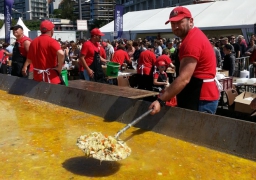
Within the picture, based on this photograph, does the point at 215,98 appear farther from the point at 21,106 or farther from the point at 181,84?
the point at 21,106

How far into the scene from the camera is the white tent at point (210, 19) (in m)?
17.1

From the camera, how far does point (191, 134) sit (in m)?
2.95

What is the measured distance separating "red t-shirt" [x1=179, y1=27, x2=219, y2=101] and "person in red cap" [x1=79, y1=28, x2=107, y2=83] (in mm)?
3765

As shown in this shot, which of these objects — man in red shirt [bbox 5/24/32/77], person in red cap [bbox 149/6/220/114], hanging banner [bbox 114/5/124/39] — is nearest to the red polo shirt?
man in red shirt [bbox 5/24/32/77]

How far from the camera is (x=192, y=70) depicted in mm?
2891

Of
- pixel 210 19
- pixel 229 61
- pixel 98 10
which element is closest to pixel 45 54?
pixel 229 61

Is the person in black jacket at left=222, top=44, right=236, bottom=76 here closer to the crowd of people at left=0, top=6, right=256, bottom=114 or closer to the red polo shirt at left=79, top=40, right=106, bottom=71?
the crowd of people at left=0, top=6, right=256, bottom=114

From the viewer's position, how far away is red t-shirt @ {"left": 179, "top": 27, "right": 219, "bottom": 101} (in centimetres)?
292

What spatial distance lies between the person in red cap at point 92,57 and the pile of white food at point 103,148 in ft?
14.0

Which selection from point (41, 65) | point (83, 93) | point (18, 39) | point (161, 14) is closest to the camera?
point (83, 93)

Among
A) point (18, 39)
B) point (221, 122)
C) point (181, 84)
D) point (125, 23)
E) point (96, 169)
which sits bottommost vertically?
point (96, 169)

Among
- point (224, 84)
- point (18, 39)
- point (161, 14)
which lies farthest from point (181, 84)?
point (161, 14)

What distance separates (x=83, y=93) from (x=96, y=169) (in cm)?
190

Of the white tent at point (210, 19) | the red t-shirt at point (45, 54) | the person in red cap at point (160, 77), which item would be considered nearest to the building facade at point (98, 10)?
the white tent at point (210, 19)
